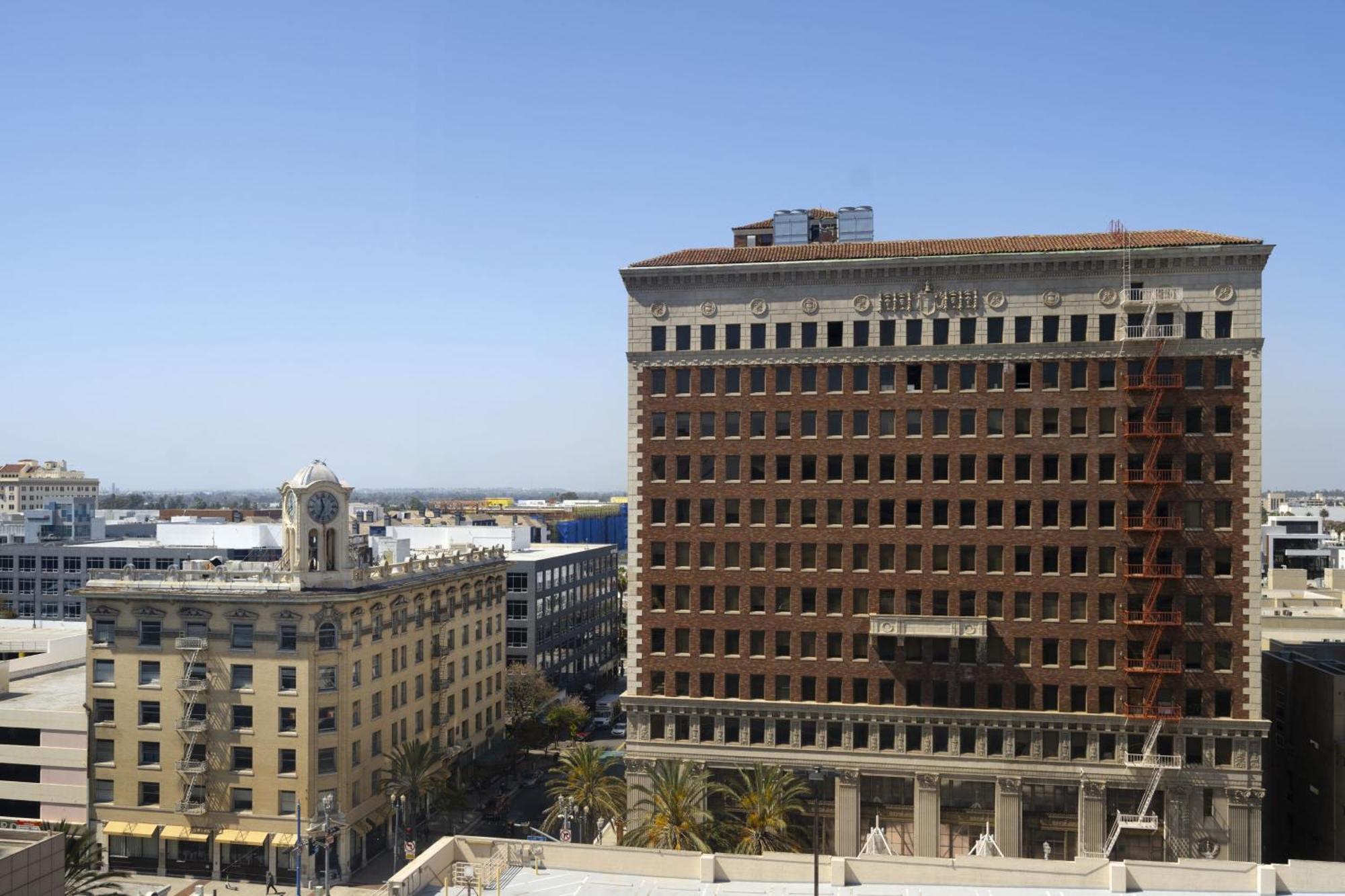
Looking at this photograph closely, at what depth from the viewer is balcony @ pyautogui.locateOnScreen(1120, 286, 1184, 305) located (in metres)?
63.8

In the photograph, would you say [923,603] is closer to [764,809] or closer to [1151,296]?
[764,809]

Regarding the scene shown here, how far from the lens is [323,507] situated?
7656 cm

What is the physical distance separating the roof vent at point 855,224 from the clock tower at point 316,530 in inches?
1813

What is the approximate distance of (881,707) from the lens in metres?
66.1

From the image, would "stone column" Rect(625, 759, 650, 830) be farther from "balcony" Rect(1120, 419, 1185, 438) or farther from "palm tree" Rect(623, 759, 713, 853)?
"balcony" Rect(1120, 419, 1185, 438)

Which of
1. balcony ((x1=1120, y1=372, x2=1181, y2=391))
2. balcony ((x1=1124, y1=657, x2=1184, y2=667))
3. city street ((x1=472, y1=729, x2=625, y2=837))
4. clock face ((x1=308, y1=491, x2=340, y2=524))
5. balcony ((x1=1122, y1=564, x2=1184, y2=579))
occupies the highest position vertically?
balcony ((x1=1120, y1=372, x2=1181, y2=391))

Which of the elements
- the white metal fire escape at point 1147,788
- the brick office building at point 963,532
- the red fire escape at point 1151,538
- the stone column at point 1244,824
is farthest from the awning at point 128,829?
the stone column at point 1244,824

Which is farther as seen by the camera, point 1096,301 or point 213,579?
point 213,579

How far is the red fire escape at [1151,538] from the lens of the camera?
2482 inches

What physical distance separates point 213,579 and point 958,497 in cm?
5617

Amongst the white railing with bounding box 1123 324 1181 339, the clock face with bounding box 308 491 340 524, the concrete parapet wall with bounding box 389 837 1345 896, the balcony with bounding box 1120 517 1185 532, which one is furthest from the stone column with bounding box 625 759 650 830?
the white railing with bounding box 1123 324 1181 339

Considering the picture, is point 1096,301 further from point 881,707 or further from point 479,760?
point 479,760

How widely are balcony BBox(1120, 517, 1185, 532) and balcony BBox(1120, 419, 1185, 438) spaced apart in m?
5.45

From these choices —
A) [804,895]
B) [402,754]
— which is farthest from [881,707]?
[402,754]
